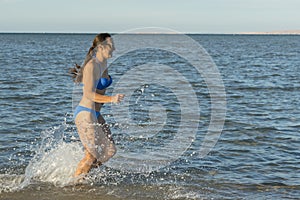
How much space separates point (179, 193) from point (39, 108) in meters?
8.96

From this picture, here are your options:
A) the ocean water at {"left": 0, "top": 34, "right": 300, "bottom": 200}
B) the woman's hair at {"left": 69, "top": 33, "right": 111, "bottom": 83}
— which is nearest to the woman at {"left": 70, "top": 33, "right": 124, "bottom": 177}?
the woman's hair at {"left": 69, "top": 33, "right": 111, "bottom": 83}

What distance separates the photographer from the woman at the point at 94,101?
729 cm

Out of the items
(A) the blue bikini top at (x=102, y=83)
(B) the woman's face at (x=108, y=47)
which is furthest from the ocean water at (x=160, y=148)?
(B) the woman's face at (x=108, y=47)

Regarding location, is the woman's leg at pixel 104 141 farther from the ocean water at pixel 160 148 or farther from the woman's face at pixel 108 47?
the woman's face at pixel 108 47

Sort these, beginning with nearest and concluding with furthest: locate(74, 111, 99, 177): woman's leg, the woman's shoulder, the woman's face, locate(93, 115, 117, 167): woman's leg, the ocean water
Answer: the woman's shoulder < the woman's face < locate(74, 111, 99, 177): woman's leg < locate(93, 115, 117, 167): woman's leg < the ocean water

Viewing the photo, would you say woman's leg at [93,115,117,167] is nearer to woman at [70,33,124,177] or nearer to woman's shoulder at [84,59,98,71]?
woman at [70,33,124,177]

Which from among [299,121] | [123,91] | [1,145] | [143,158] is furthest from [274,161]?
[123,91]

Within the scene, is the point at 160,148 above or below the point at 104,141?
below

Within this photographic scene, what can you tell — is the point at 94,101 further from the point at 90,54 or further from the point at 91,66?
the point at 90,54

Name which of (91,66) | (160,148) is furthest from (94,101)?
(160,148)

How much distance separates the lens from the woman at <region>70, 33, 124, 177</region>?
729cm

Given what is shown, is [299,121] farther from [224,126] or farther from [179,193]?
[179,193]

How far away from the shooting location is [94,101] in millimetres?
7309

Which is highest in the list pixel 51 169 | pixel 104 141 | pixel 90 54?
pixel 90 54
